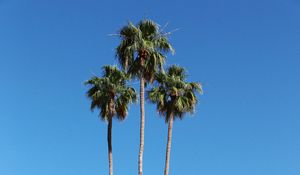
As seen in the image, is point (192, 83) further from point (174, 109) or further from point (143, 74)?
point (143, 74)

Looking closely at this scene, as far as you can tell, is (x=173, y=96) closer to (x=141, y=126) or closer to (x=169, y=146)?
(x=169, y=146)

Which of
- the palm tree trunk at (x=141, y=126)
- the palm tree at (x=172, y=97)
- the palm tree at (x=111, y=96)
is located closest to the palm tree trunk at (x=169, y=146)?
the palm tree at (x=172, y=97)

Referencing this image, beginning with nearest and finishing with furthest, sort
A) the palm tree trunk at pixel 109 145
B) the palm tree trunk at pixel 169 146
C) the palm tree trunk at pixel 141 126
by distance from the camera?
the palm tree trunk at pixel 141 126 → the palm tree trunk at pixel 169 146 → the palm tree trunk at pixel 109 145

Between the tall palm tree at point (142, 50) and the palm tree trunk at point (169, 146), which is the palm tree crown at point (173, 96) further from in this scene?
the tall palm tree at point (142, 50)

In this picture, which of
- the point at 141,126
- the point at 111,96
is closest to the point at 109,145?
the point at 111,96

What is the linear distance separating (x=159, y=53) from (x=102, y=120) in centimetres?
909

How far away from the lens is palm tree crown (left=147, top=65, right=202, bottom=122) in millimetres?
43531

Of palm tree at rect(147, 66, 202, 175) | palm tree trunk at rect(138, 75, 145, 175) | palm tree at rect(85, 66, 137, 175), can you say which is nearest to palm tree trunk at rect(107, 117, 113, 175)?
palm tree at rect(85, 66, 137, 175)

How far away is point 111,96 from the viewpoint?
145ft

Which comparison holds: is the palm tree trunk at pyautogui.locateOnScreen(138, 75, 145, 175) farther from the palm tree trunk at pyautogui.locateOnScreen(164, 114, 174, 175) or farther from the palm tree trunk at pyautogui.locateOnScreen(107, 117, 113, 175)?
the palm tree trunk at pyautogui.locateOnScreen(107, 117, 113, 175)

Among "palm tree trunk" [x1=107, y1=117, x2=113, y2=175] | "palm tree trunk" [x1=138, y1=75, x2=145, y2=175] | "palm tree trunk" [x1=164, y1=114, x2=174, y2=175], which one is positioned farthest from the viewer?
"palm tree trunk" [x1=107, y1=117, x2=113, y2=175]

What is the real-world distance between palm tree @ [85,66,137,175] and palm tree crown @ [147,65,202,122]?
171 centimetres

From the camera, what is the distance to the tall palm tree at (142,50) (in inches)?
1455

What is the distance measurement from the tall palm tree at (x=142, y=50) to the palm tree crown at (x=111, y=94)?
6507 mm
